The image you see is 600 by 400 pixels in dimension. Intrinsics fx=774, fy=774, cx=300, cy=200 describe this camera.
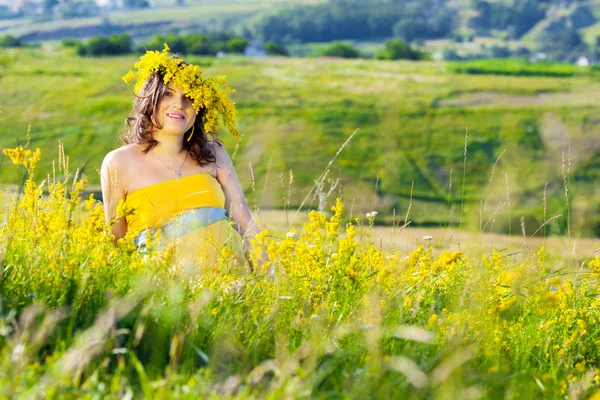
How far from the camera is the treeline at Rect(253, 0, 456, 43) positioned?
160875 mm

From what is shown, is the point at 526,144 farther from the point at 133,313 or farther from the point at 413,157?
the point at 133,313

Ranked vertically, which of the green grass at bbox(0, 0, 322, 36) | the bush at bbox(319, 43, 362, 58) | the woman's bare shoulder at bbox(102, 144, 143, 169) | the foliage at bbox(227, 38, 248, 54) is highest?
the woman's bare shoulder at bbox(102, 144, 143, 169)

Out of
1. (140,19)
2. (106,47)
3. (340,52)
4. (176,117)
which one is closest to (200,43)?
(106,47)

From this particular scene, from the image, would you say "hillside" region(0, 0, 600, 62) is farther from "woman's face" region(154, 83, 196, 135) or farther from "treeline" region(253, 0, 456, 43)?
"woman's face" region(154, 83, 196, 135)

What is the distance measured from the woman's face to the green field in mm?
22600

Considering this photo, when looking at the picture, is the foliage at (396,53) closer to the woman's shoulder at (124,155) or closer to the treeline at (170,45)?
the treeline at (170,45)

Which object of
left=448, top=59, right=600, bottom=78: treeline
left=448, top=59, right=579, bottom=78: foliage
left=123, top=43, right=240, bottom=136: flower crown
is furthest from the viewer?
left=448, top=59, right=579, bottom=78: foliage

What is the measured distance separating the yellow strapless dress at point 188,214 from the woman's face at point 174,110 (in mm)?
379

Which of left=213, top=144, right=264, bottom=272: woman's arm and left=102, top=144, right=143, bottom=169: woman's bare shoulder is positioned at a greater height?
left=102, top=144, right=143, bottom=169: woman's bare shoulder

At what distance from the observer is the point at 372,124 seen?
5353 cm

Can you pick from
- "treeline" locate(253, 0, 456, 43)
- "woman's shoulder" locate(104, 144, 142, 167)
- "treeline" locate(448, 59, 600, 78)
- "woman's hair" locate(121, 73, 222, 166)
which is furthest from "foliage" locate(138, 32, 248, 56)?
"woman's shoulder" locate(104, 144, 142, 167)

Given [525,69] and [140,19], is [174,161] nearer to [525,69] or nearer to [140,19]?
[525,69]

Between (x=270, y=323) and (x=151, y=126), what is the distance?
8.26 ft

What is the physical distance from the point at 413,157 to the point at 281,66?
3480cm
